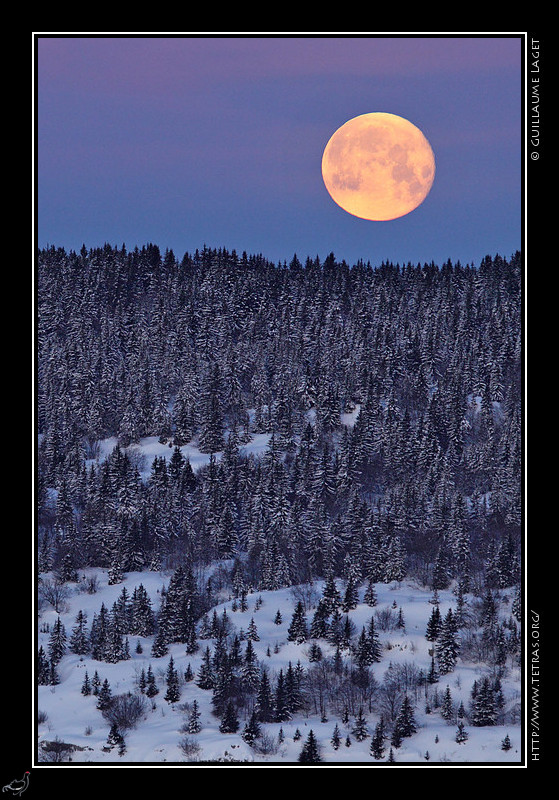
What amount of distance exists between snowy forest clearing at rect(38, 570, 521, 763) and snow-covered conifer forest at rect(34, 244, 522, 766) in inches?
9.9

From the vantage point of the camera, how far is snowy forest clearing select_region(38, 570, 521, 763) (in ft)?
215

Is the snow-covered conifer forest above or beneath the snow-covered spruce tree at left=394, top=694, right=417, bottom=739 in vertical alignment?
above

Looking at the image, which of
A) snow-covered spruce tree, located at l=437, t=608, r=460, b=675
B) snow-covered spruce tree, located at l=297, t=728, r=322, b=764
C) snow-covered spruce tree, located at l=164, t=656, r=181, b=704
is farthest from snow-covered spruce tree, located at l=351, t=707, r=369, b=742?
snow-covered spruce tree, located at l=164, t=656, r=181, b=704

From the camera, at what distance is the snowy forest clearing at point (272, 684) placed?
6550cm

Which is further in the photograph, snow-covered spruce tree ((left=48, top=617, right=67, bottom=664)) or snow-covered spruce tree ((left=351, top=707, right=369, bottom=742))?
→ snow-covered spruce tree ((left=48, top=617, right=67, bottom=664))

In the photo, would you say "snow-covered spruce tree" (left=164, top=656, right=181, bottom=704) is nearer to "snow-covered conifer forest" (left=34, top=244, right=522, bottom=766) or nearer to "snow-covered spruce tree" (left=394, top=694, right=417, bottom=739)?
"snow-covered conifer forest" (left=34, top=244, right=522, bottom=766)

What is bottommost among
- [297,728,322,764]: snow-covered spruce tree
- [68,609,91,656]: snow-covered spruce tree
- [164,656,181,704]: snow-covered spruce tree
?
[297,728,322,764]: snow-covered spruce tree

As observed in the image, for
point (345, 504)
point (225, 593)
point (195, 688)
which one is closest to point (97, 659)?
point (195, 688)

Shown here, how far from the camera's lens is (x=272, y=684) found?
79.4m

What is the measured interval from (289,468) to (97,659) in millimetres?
50444

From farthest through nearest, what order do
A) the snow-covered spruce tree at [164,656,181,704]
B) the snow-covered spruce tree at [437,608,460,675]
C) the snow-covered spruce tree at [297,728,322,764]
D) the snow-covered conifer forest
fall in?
the snow-covered spruce tree at [437,608,460,675], the snow-covered spruce tree at [164,656,181,704], the snow-covered conifer forest, the snow-covered spruce tree at [297,728,322,764]

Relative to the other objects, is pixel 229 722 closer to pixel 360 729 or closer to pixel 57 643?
pixel 360 729

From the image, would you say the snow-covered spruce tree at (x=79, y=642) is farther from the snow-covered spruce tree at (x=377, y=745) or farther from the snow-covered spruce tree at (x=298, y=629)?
the snow-covered spruce tree at (x=377, y=745)
